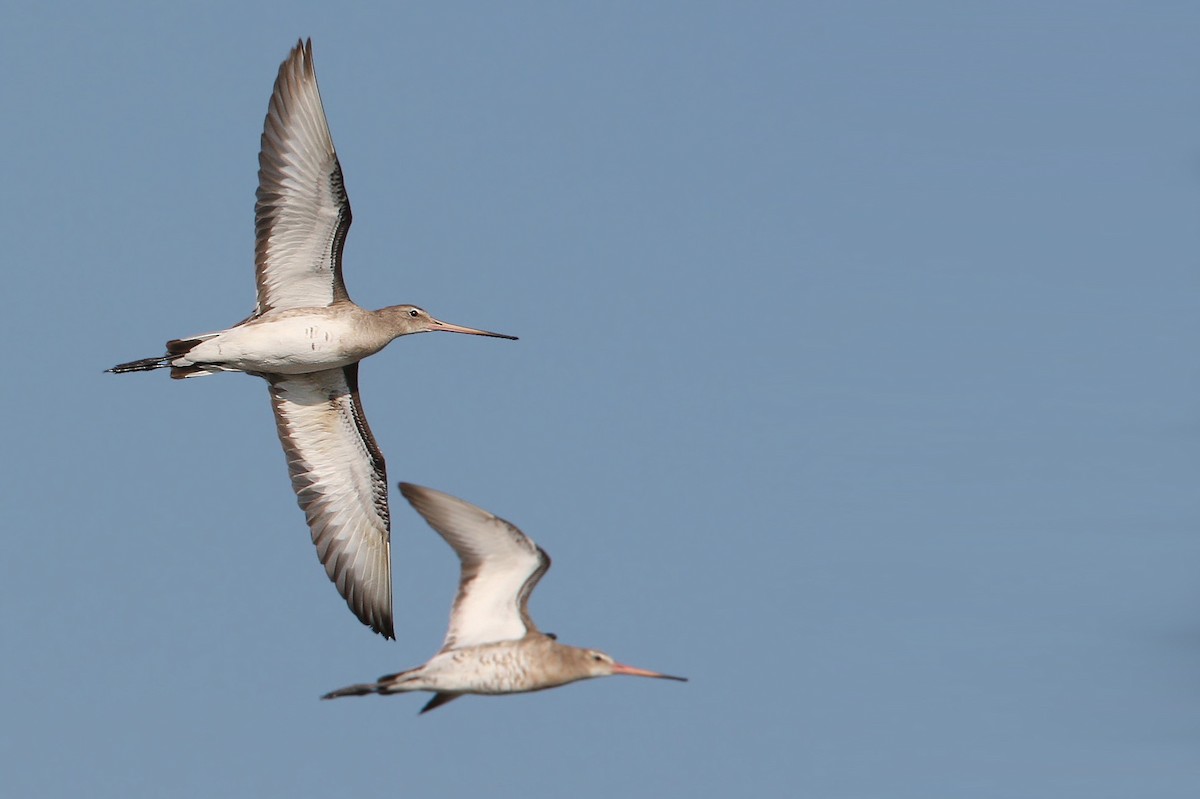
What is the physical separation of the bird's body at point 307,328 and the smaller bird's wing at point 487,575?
4766mm

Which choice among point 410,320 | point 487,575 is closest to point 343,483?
point 410,320

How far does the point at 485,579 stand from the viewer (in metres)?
21.8

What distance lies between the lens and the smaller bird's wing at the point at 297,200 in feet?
83.4

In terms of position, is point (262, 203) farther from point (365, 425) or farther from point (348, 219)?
point (365, 425)

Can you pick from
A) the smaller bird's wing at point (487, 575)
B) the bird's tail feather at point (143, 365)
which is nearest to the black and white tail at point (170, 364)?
the bird's tail feather at point (143, 365)

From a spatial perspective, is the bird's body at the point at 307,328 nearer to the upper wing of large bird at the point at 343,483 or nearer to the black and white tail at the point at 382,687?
the upper wing of large bird at the point at 343,483

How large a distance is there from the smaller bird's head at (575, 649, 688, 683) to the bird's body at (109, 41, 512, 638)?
5.79 meters

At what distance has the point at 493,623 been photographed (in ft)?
71.5

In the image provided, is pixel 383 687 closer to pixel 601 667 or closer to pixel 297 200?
pixel 601 667

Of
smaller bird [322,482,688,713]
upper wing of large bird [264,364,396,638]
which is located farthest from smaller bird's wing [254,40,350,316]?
smaller bird [322,482,688,713]

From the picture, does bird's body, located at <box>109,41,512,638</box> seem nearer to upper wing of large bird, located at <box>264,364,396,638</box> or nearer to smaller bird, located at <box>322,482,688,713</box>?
upper wing of large bird, located at <box>264,364,396,638</box>

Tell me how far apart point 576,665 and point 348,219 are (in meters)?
7.08

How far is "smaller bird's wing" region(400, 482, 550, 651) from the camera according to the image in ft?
71.0

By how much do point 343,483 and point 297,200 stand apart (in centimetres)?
394
